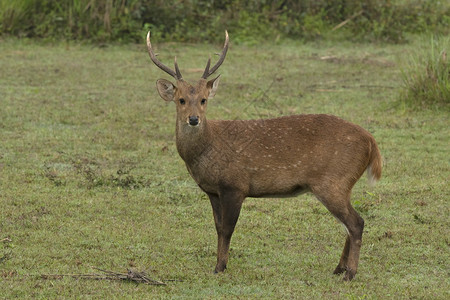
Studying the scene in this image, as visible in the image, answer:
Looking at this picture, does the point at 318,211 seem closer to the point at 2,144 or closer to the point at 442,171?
the point at 442,171

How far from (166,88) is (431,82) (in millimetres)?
5872

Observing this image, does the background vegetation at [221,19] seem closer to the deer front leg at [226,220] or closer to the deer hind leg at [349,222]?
the deer front leg at [226,220]

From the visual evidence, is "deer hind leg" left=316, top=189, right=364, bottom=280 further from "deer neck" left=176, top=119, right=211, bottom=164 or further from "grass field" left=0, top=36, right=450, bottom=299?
"deer neck" left=176, top=119, right=211, bottom=164

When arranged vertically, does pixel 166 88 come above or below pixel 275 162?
above

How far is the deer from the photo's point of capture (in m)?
5.89

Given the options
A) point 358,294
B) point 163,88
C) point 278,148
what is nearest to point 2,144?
point 163,88

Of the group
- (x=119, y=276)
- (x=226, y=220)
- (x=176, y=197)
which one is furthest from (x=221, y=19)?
(x=119, y=276)

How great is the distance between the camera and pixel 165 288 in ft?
→ 18.4

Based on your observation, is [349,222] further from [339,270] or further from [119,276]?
[119,276]

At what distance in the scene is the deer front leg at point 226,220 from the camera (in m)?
5.96

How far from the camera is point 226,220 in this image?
5.98 meters

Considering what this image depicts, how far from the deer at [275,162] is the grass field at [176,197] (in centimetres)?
42

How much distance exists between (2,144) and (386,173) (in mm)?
4380

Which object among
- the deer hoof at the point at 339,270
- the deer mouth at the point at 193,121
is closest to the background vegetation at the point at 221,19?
the deer mouth at the point at 193,121
